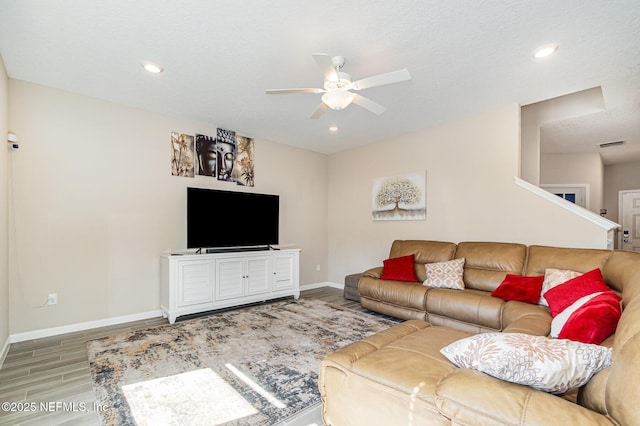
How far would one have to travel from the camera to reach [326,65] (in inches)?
84.9

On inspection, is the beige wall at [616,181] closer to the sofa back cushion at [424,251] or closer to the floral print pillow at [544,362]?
the sofa back cushion at [424,251]

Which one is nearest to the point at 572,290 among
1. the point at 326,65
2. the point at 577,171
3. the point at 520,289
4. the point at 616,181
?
the point at 520,289

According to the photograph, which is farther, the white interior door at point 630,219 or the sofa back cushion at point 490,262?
the white interior door at point 630,219

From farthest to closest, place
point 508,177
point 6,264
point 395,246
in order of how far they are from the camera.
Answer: point 395,246
point 508,177
point 6,264

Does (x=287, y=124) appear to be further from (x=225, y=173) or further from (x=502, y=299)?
(x=502, y=299)

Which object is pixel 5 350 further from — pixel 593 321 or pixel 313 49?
pixel 593 321

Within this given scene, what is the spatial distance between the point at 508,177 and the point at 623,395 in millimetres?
3462

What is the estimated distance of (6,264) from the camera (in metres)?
2.95

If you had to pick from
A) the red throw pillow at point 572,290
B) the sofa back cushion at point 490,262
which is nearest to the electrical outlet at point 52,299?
the sofa back cushion at point 490,262

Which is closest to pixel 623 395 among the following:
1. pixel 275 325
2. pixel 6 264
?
pixel 275 325

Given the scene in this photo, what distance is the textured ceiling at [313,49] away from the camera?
207 cm

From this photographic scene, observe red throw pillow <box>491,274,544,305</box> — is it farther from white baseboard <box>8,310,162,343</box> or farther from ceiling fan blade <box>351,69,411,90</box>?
white baseboard <box>8,310,162,343</box>

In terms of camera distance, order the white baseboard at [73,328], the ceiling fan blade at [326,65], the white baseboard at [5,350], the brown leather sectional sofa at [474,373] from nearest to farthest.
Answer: the brown leather sectional sofa at [474,373] < the ceiling fan blade at [326,65] < the white baseboard at [5,350] < the white baseboard at [73,328]

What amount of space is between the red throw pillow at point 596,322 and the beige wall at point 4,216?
14.2 ft
